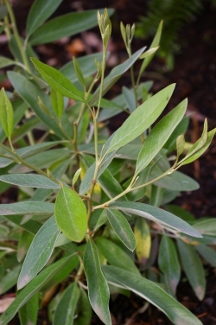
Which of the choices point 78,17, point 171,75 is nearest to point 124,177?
Answer: point 78,17

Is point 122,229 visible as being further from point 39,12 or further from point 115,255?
point 39,12

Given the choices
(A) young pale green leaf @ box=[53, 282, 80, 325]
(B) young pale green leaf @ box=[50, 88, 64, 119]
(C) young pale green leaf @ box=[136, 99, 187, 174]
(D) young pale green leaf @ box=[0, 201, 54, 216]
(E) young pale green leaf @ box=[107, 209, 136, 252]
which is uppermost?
(C) young pale green leaf @ box=[136, 99, 187, 174]

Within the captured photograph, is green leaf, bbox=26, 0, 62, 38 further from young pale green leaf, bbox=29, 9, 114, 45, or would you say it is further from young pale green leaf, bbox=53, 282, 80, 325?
young pale green leaf, bbox=53, 282, 80, 325

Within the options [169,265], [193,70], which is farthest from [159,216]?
[193,70]

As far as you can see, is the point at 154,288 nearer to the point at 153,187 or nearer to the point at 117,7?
the point at 153,187

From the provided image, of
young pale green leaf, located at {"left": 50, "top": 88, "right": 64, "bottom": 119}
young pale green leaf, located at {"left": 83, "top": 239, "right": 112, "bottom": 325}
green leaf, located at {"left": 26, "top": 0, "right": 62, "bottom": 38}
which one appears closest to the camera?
young pale green leaf, located at {"left": 83, "top": 239, "right": 112, "bottom": 325}

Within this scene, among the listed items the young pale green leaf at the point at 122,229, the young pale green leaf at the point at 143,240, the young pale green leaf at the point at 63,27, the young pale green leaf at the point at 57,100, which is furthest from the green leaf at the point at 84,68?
the young pale green leaf at the point at 122,229

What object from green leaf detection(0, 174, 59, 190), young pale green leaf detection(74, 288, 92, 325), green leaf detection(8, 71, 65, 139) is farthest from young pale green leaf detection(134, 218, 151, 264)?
green leaf detection(0, 174, 59, 190)
